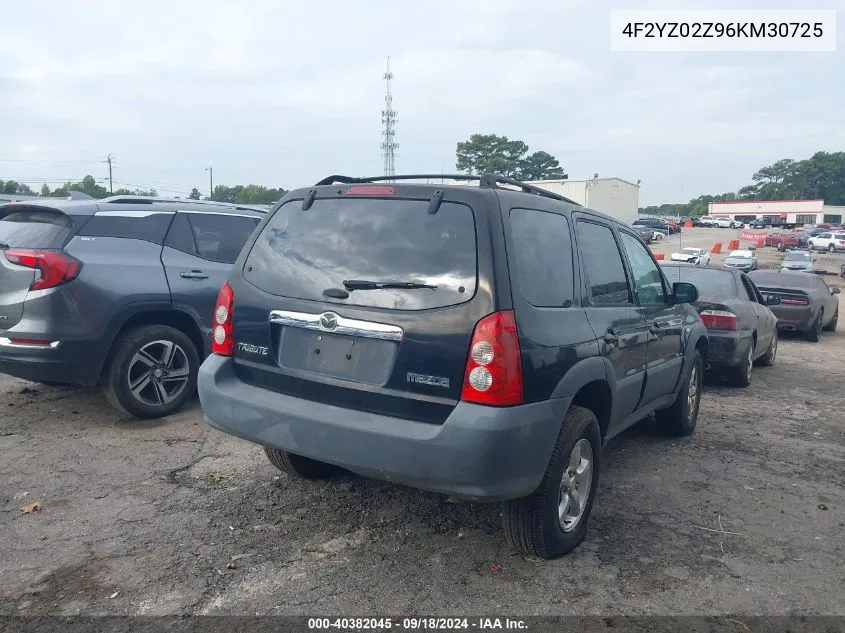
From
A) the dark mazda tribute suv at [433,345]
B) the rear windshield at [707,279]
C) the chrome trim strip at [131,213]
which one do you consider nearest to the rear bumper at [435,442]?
the dark mazda tribute suv at [433,345]

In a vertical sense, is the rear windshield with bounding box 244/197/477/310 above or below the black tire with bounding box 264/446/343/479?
above

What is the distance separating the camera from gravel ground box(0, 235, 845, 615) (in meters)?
3.24

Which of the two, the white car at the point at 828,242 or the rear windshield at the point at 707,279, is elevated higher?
the rear windshield at the point at 707,279

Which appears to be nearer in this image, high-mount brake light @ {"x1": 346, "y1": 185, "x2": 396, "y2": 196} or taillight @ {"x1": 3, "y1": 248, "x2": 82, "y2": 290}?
high-mount brake light @ {"x1": 346, "y1": 185, "x2": 396, "y2": 196}

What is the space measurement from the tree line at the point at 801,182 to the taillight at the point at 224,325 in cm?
12063

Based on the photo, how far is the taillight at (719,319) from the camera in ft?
26.0

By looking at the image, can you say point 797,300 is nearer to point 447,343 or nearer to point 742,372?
point 742,372

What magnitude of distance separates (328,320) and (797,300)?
447 inches

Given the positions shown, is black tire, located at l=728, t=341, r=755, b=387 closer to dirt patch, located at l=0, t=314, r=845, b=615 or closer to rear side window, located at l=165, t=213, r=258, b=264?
dirt patch, located at l=0, t=314, r=845, b=615

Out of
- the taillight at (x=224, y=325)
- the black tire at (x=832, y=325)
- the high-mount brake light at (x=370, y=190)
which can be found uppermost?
the high-mount brake light at (x=370, y=190)

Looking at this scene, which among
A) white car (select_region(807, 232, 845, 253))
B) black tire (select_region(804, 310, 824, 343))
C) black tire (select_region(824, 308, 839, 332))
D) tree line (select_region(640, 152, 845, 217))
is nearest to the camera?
black tire (select_region(804, 310, 824, 343))

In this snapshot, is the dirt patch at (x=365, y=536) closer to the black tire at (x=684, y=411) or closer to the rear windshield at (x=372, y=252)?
the black tire at (x=684, y=411)

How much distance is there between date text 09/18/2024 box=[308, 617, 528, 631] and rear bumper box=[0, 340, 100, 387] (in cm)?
330

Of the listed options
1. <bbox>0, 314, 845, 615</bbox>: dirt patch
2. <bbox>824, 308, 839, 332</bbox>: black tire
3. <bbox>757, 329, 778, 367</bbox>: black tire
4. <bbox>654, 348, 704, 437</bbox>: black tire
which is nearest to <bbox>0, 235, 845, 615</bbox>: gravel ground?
<bbox>0, 314, 845, 615</bbox>: dirt patch
